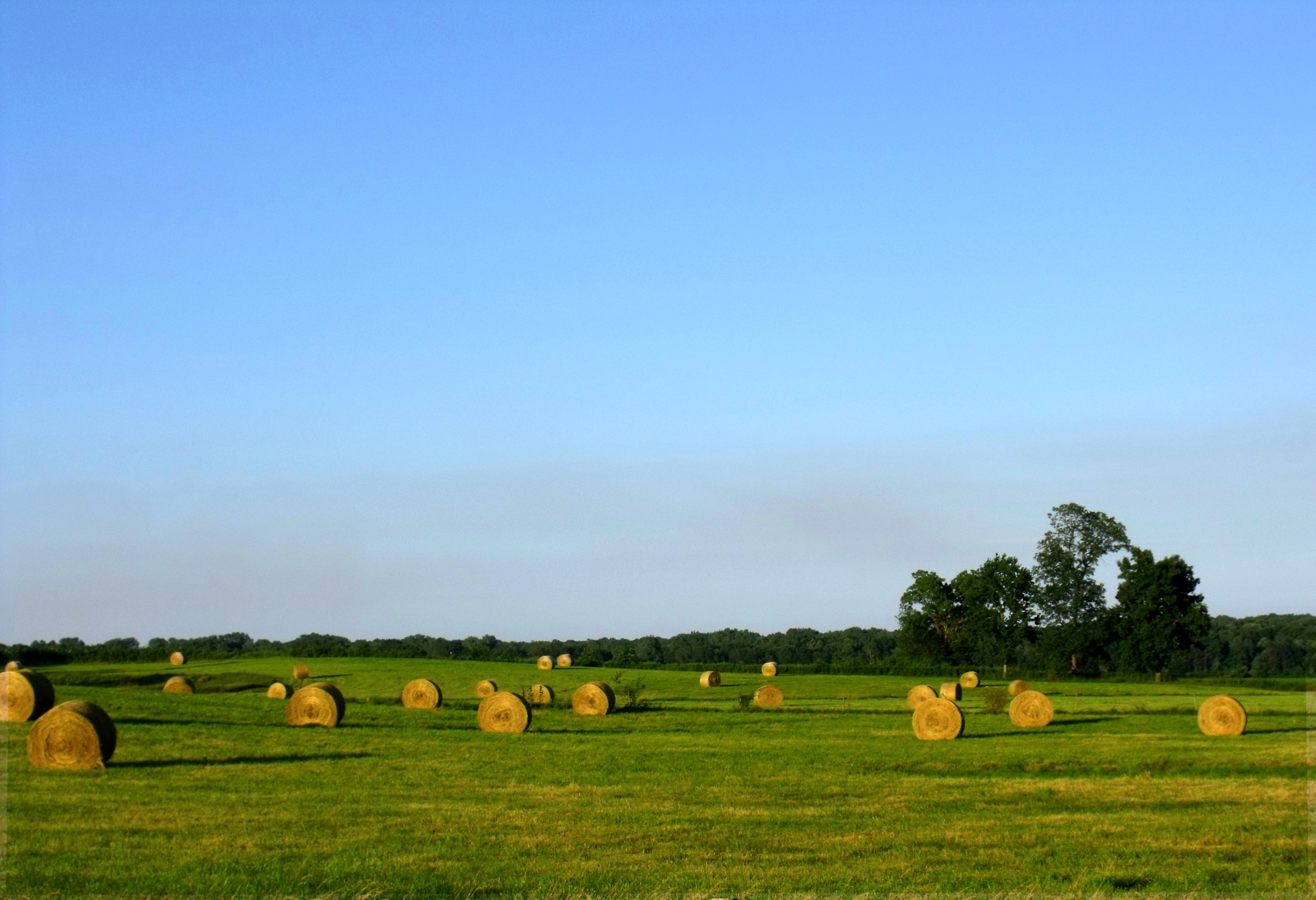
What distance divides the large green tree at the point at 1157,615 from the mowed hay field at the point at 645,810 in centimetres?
4861

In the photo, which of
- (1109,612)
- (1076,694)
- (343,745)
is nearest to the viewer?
(343,745)

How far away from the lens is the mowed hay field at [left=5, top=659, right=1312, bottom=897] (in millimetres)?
12258

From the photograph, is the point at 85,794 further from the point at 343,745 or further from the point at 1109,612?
the point at 1109,612

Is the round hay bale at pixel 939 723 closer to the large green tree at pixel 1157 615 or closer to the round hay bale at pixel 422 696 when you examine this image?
the round hay bale at pixel 422 696

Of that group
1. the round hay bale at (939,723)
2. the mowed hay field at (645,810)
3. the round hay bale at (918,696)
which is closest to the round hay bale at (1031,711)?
the mowed hay field at (645,810)

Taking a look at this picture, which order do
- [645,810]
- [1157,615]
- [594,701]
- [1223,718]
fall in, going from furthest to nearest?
[1157,615] < [594,701] < [1223,718] < [645,810]

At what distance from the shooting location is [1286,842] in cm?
1496

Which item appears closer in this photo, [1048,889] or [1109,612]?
[1048,889]

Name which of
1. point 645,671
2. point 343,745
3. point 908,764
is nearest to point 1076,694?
point 645,671

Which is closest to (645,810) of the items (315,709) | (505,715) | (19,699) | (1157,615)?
(505,715)

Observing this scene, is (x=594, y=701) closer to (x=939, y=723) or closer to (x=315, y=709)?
(x=315, y=709)

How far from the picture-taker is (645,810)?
17656 millimetres

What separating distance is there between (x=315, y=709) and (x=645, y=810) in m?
19.4

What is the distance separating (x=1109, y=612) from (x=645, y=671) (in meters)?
38.2
